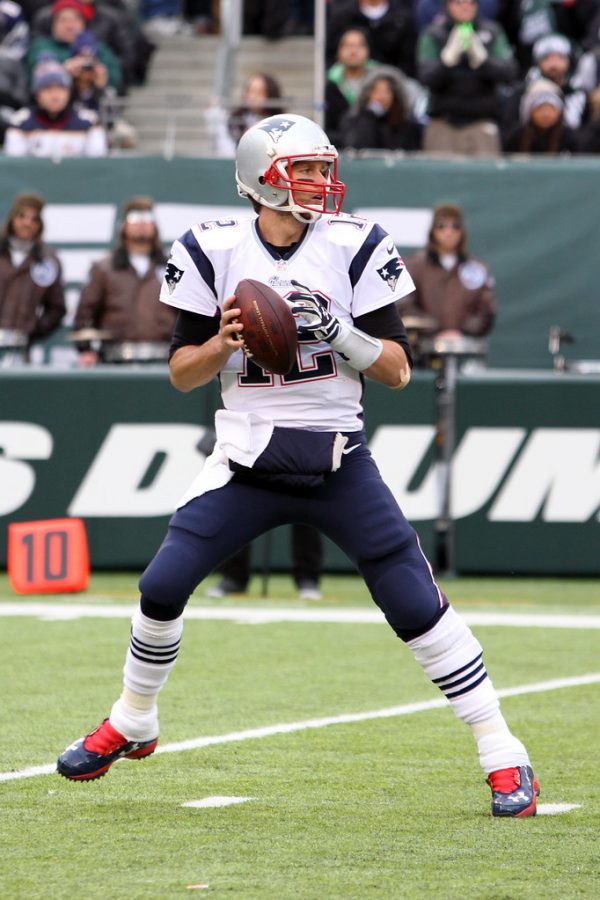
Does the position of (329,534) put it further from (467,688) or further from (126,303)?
(126,303)

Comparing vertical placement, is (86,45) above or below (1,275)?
above

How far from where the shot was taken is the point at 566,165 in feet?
43.0

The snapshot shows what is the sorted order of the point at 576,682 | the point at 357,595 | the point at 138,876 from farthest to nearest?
the point at 357,595 → the point at 576,682 → the point at 138,876

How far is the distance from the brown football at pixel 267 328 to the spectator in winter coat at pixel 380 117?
30.7 ft

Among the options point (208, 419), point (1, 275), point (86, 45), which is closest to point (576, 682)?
point (208, 419)

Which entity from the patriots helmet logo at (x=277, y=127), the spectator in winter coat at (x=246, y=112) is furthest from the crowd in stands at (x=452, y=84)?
the patriots helmet logo at (x=277, y=127)

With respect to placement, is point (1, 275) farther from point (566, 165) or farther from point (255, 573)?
point (566, 165)

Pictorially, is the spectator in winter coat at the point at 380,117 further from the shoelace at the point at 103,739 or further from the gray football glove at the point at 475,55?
the shoelace at the point at 103,739

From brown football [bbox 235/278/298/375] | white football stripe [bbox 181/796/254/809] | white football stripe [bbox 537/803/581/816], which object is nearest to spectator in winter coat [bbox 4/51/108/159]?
brown football [bbox 235/278/298/375]

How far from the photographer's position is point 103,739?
16.3 ft

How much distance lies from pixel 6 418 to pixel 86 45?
18.6 feet

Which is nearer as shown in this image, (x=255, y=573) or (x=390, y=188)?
(x=255, y=573)

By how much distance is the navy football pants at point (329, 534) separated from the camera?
4.73 meters

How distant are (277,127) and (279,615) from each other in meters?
4.78
